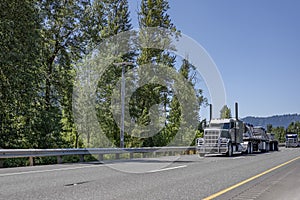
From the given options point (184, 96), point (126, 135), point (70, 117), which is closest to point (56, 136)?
point (70, 117)

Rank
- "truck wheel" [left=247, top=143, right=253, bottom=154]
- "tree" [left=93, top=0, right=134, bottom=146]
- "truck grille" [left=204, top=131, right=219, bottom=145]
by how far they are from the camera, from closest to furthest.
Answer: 1. "truck grille" [left=204, top=131, right=219, bottom=145]
2. "truck wheel" [left=247, top=143, right=253, bottom=154]
3. "tree" [left=93, top=0, right=134, bottom=146]

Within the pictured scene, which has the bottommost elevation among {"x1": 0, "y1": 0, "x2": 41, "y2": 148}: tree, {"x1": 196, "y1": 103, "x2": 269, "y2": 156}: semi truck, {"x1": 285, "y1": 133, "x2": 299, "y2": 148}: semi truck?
{"x1": 285, "y1": 133, "x2": 299, "y2": 148}: semi truck

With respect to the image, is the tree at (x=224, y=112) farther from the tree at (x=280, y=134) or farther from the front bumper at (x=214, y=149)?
the tree at (x=280, y=134)

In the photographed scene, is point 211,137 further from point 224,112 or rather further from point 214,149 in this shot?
point 224,112

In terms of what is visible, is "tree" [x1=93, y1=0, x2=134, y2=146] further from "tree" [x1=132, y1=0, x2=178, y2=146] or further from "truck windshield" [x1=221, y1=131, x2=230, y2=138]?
"truck windshield" [x1=221, y1=131, x2=230, y2=138]

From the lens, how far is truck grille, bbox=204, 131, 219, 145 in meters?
27.7

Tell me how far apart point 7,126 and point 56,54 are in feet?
38.7

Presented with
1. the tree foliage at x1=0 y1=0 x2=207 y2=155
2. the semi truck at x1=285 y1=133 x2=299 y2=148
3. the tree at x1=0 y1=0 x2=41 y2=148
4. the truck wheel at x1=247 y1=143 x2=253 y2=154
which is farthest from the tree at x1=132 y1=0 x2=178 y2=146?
the semi truck at x1=285 y1=133 x2=299 y2=148

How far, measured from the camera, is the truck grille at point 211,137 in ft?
90.8

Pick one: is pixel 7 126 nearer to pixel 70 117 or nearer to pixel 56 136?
pixel 56 136

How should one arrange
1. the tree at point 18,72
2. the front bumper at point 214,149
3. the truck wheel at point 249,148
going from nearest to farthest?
the tree at point 18,72 → the front bumper at point 214,149 → the truck wheel at point 249,148

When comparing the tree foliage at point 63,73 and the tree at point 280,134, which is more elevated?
the tree foliage at point 63,73

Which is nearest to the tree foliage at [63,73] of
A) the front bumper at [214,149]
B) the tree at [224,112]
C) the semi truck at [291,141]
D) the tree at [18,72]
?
the tree at [18,72]

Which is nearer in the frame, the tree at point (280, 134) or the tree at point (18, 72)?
the tree at point (18, 72)
